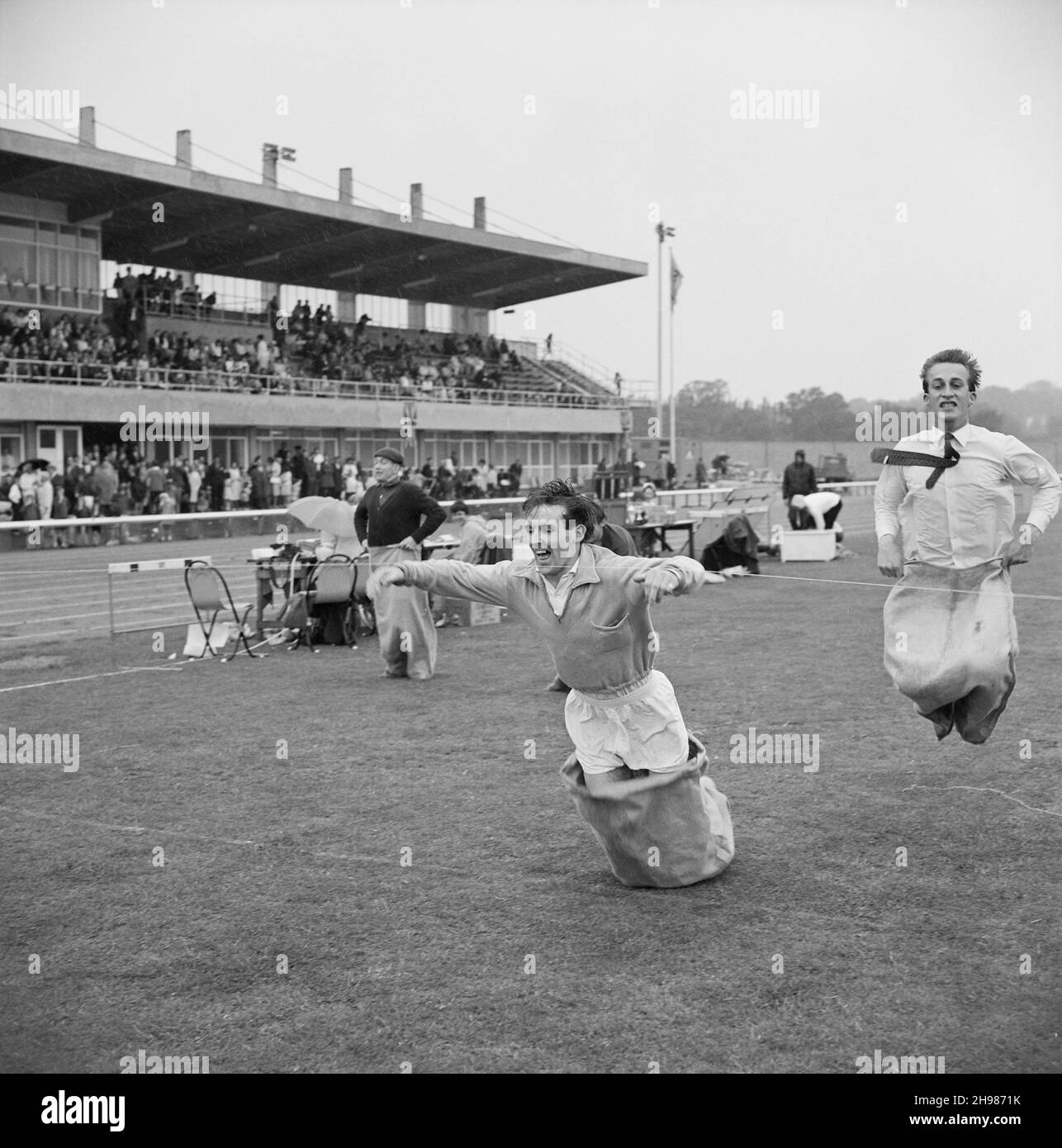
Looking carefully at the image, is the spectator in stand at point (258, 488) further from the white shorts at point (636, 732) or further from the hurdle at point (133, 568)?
the white shorts at point (636, 732)

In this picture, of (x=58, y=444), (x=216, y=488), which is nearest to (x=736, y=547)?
(x=216, y=488)

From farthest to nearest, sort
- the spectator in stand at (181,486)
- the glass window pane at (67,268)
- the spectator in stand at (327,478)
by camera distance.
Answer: the glass window pane at (67,268) → the spectator in stand at (327,478) → the spectator in stand at (181,486)

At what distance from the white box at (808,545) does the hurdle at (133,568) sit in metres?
11.8

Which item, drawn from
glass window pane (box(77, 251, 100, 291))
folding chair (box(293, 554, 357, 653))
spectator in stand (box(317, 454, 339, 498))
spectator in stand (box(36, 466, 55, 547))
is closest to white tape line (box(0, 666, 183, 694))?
folding chair (box(293, 554, 357, 653))

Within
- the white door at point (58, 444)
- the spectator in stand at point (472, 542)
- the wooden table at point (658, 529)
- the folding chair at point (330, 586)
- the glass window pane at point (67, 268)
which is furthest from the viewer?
the glass window pane at point (67, 268)

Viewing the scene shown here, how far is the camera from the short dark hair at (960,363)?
19.5 ft

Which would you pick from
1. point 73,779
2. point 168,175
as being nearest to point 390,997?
point 73,779

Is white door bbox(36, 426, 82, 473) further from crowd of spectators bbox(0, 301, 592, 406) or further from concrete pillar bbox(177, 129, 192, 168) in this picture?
concrete pillar bbox(177, 129, 192, 168)

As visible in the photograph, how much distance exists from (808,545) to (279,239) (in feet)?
76.7

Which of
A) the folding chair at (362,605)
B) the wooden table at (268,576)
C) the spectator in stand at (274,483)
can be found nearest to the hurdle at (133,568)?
the wooden table at (268,576)

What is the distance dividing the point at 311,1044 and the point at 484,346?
157ft

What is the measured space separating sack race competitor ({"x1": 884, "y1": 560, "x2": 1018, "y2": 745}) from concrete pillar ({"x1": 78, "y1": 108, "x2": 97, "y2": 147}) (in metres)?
34.0
